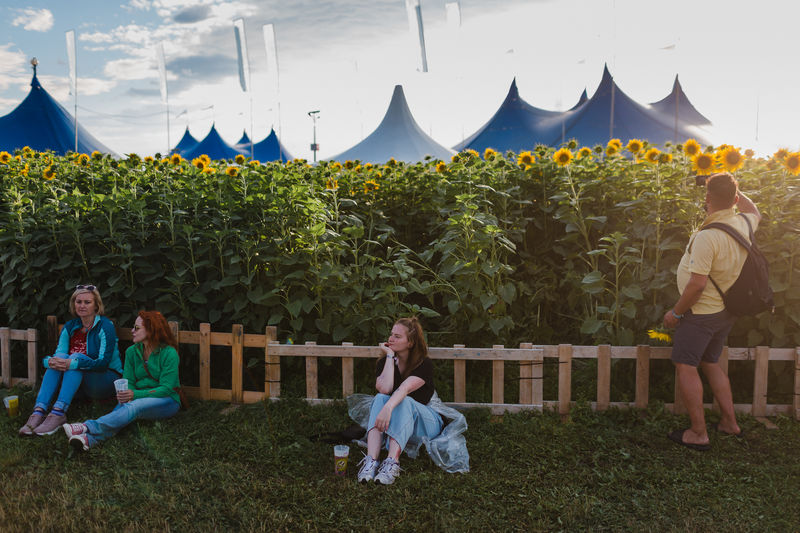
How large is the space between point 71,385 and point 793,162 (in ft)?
17.0

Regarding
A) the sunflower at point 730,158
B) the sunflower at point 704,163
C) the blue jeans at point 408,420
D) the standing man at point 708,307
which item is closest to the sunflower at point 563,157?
the sunflower at point 704,163

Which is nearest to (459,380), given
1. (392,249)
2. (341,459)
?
(341,459)

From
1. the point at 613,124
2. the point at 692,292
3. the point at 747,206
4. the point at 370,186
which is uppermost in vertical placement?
the point at 613,124

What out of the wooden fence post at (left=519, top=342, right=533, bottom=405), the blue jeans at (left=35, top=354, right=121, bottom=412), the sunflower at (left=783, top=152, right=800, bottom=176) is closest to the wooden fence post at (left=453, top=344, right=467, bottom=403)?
the wooden fence post at (left=519, top=342, right=533, bottom=405)

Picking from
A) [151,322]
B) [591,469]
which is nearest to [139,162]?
[151,322]

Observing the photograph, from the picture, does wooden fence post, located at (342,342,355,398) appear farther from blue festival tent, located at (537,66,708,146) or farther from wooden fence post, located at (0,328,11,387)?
blue festival tent, located at (537,66,708,146)

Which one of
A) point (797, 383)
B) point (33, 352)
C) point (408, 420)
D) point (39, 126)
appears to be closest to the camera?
point (408, 420)

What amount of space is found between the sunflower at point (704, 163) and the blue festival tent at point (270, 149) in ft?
73.3

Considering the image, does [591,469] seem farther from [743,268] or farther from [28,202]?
[28,202]

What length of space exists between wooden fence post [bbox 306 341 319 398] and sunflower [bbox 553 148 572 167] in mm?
2394

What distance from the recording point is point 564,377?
3.97 meters

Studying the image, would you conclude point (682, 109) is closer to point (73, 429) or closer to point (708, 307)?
point (708, 307)

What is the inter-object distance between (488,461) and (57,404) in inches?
113

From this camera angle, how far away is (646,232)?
431 cm
